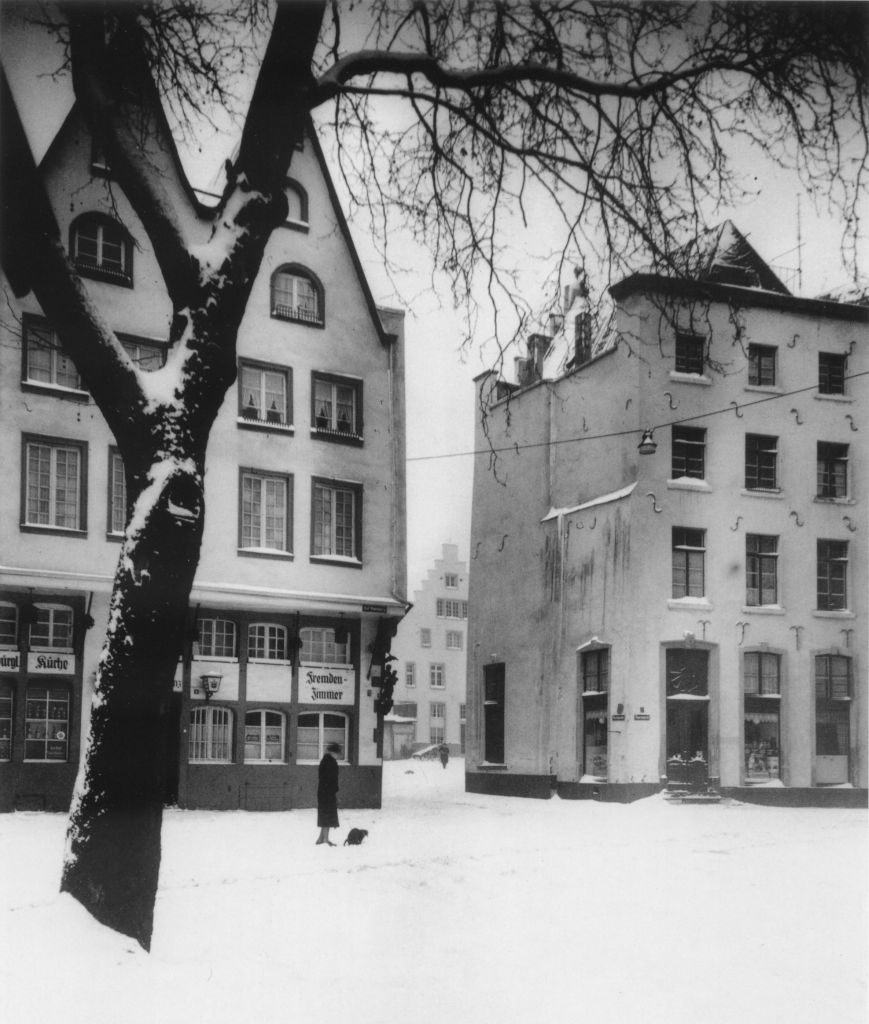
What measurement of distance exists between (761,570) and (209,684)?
561 inches

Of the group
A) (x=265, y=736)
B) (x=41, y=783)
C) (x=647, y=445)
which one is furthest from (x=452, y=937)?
Result: (x=647, y=445)

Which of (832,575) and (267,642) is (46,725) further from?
(832,575)

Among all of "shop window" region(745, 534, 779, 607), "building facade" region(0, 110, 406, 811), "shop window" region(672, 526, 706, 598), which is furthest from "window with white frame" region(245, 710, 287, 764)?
"shop window" region(745, 534, 779, 607)

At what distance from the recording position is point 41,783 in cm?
2203

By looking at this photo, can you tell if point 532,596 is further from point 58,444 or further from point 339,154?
point 339,154

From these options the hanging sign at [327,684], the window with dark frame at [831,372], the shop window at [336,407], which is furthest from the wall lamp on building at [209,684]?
the window with dark frame at [831,372]

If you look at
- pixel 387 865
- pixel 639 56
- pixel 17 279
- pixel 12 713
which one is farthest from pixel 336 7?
pixel 12 713

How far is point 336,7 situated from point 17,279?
316cm

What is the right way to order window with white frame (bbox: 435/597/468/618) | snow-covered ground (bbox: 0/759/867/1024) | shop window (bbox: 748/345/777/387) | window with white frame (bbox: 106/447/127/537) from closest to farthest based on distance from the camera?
1. snow-covered ground (bbox: 0/759/867/1024)
2. window with white frame (bbox: 106/447/127/537)
3. shop window (bbox: 748/345/777/387)
4. window with white frame (bbox: 435/597/468/618)

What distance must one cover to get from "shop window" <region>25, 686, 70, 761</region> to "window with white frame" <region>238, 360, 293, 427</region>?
22.5ft

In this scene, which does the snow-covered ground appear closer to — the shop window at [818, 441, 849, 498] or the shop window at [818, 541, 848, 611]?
the shop window at [818, 441, 849, 498]

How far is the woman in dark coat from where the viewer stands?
58.7 ft

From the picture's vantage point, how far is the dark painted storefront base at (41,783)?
70.9 ft

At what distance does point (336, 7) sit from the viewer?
30.2 ft
